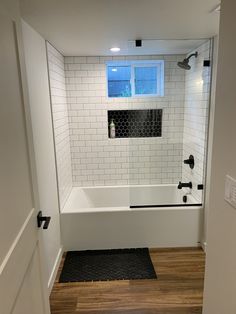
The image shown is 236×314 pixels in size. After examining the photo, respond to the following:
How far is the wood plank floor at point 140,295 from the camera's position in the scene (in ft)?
6.55

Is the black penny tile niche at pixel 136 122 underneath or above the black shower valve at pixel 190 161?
above

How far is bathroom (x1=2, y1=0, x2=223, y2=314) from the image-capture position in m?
2.07

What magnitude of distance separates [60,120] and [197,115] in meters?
1.65

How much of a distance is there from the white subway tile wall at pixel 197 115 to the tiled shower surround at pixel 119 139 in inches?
0.5

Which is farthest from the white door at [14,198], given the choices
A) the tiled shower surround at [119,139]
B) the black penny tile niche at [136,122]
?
the black penny tile niche at [136,122]

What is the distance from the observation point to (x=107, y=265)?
8.36 ft

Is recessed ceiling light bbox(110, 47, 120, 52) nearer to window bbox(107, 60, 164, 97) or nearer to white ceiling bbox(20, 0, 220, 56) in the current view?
white ceiling bbox(20, 0, 220, 56)

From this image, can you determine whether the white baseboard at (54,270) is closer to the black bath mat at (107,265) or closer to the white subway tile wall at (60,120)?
the black bath mat at (107,265)

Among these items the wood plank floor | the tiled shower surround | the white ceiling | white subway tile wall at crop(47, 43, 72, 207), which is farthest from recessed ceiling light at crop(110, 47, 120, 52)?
the wood plank floor

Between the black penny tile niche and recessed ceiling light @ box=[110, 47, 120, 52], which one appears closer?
recessed ceiling light @ box=[110, 47, 120, 52]

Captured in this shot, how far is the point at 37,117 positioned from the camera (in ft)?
6.59

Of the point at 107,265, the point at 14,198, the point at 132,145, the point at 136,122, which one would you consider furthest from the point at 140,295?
the point at 136,122

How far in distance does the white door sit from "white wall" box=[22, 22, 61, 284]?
0.71m

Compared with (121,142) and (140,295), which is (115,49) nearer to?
(121,142)
